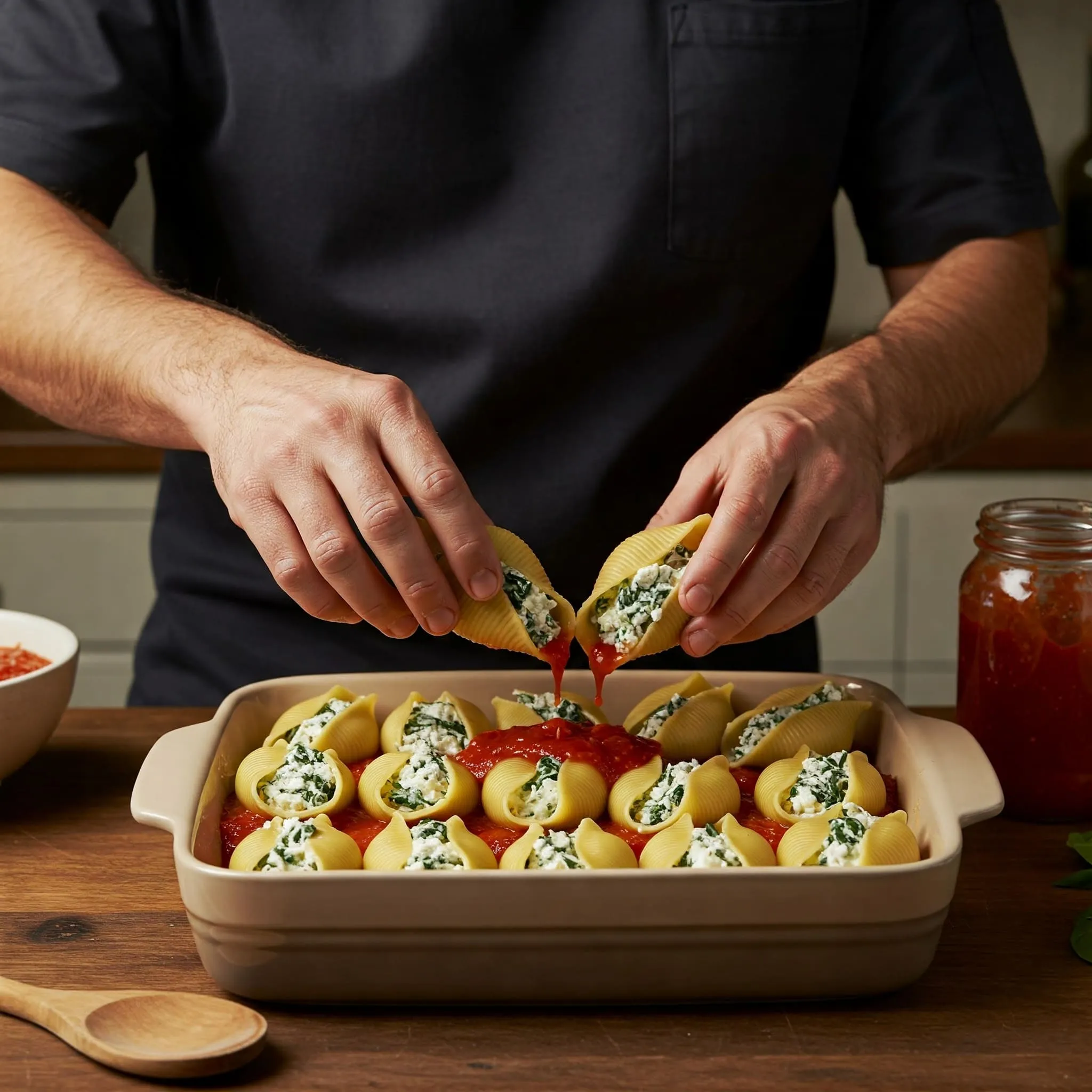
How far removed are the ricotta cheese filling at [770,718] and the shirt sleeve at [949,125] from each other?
0.69m

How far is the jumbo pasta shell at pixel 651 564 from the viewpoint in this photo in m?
1.18

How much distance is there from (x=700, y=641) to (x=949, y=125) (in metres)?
0.87

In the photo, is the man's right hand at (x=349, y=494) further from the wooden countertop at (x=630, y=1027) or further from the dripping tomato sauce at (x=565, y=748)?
the wooden countertop at (x=630, y=1027)

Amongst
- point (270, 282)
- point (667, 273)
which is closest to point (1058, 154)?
point (667, 273)

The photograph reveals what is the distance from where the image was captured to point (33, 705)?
121 cm

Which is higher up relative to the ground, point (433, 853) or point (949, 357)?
point (949, 357)

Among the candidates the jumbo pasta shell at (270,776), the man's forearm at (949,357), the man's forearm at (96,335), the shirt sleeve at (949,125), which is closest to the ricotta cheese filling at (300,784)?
the jumbo pasta shell at (270,776)

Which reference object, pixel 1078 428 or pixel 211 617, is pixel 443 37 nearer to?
pixel 211 617

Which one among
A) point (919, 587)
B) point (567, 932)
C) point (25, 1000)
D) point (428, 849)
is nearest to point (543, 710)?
point (428, 849)

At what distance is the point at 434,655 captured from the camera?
1.59 meters

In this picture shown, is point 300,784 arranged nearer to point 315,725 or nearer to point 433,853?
point 315,725

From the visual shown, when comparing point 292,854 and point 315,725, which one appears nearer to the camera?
point 292,854

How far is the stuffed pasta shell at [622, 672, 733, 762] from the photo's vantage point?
127 cm

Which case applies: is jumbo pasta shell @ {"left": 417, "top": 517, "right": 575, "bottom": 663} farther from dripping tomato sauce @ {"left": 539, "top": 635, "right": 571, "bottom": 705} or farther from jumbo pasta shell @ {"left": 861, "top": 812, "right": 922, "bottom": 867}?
jumbo pasta shell @ {"left": 861, "top": 812, "right": 922, "bottom": 867}
